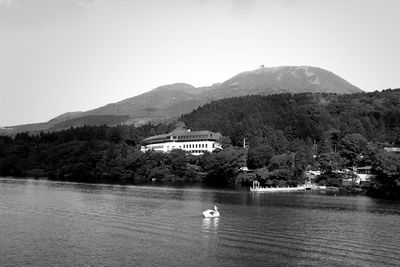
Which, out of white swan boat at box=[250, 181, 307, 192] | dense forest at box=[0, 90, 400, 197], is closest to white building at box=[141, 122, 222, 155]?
dense forest at box=[0, 90, 400, 197]

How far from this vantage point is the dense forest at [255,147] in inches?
3900

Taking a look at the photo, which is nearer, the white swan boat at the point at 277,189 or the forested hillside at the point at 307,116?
the white swan boat at the point at 277,189

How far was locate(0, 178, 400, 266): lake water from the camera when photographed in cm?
2852

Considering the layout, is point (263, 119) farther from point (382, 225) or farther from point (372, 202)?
point (382, 225)

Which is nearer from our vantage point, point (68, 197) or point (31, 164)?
point (68, 197)

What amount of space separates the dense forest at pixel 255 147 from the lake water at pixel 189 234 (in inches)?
1496

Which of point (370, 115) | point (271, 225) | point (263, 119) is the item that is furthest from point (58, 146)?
point (271, 225)

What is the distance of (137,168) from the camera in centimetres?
12331

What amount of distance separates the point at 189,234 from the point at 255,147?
254 ft

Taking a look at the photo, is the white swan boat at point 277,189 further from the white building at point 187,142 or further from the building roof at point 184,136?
the building roof at point 184,136

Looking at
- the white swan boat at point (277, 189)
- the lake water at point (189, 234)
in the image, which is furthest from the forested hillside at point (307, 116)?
the lake water at point (189, 234)

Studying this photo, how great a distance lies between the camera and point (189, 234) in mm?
36125

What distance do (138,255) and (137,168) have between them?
95195 millimetres

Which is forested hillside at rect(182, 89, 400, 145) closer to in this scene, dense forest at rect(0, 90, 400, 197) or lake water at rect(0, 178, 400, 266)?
dense forest at rect(0, 90, 400, 197)
